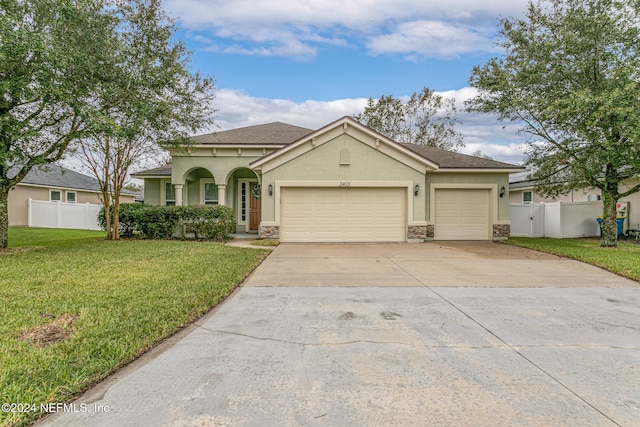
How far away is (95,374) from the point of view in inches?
117

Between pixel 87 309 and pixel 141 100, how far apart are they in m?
8.29

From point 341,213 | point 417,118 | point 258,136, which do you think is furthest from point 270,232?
point 417,118

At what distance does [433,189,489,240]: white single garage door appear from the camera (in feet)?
46.2

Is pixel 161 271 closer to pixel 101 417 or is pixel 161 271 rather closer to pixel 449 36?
pixel 101 417

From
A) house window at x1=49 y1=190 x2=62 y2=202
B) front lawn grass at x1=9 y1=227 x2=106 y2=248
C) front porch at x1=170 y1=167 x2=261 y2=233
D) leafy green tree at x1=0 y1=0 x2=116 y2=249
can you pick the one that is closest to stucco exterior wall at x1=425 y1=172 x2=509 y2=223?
front porch at x1=170 y1=167 x2=261 y2=233

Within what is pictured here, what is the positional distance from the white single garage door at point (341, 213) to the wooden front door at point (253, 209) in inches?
137

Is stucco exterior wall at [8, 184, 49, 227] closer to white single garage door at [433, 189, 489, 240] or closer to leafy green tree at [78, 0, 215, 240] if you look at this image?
leafy green tree at [78, 0, 215, 240]

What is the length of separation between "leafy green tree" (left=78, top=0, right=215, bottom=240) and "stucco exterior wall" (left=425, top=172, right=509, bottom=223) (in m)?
9.33

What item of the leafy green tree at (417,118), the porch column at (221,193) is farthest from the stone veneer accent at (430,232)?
the leafy green tree at (417,118)

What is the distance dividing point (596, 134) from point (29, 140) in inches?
664

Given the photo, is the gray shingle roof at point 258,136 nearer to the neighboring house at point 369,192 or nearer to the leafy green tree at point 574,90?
the neighboring house at point 369,192

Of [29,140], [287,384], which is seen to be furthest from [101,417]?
[29,140]

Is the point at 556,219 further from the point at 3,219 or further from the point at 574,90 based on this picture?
the point at 3,219

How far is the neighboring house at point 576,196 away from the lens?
15.9 metres
